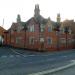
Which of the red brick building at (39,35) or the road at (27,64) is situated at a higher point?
the red brick building at (39,35)

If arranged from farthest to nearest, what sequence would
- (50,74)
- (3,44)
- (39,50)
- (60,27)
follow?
1. (3,44)
2. (60,27)
3. (39,50)
4. (50,74)

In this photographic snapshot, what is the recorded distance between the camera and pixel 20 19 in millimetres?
82875

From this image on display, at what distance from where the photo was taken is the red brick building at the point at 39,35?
6750 cm

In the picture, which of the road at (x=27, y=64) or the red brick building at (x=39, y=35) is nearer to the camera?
the road at (x=27, y=64)

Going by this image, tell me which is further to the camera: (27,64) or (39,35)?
(39,35)

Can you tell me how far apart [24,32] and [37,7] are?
299 inches

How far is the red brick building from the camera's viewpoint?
2657 inches

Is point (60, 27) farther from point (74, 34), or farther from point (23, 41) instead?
point (23, 41)

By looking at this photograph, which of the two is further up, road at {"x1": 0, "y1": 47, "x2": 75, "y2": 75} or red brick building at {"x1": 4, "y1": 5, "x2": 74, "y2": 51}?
red brick building at {"x1": 4, "y1": 5, "x2": 74, "y2": 51}

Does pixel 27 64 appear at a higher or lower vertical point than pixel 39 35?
lower

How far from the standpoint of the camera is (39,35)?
220 ft

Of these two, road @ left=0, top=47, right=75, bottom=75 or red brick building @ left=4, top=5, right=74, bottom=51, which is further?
red brick building @ left=4, top=5, right=74, bottom=51

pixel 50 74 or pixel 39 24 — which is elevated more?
pixel 39 24

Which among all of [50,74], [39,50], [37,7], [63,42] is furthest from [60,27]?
[50,74]
